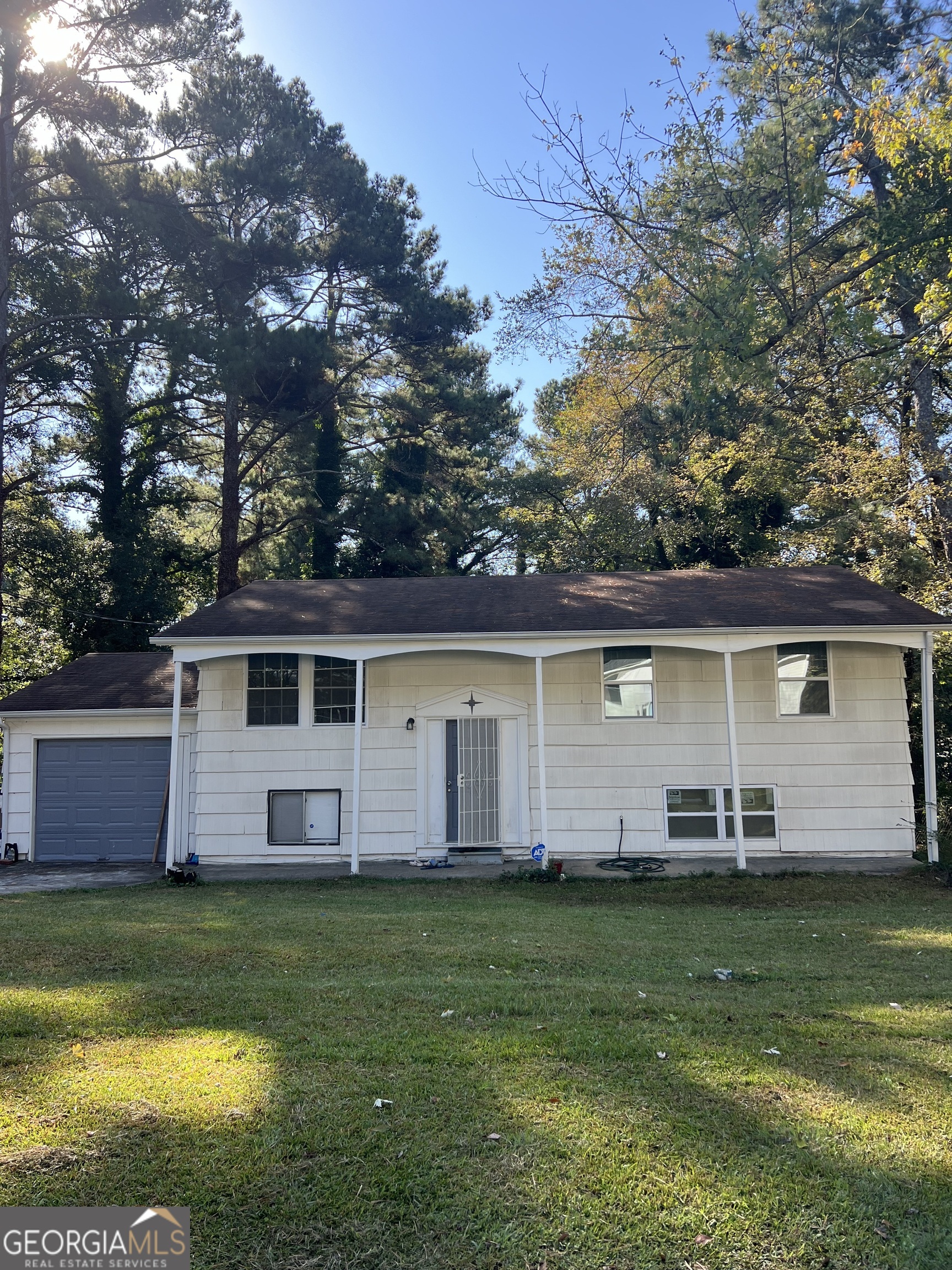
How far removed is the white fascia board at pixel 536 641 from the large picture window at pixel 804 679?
Answer: 0.61 metres

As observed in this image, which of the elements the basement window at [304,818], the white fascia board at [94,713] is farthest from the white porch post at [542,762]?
the white fascia board at [94,713]

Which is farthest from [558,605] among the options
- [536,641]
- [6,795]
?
[6,795]

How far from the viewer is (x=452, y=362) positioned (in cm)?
2447

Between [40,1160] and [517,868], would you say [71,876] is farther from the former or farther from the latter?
[40,1160]

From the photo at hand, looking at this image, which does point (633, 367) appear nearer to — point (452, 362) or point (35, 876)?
point (452, 362)

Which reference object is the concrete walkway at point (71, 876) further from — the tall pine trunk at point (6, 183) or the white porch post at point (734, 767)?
the tall pine trunk at point (6, 183)

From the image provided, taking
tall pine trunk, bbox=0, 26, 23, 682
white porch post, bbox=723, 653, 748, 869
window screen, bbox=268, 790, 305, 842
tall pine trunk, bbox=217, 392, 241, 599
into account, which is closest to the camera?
white porch post, bbox=723, 653, 748, 869

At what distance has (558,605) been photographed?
13391mm

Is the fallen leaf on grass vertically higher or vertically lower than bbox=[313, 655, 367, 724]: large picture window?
lower

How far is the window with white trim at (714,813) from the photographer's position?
1273cm

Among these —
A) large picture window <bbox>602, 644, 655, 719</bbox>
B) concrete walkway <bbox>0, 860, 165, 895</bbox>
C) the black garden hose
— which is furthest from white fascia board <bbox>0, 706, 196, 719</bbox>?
the black garden hose

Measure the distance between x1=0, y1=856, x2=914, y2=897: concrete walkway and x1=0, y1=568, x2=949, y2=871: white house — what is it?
0.27 m

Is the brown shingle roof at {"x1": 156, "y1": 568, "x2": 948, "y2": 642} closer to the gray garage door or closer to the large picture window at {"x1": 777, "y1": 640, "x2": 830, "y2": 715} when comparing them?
the large picture window at {"x1": 777, "y1": 640, "x2": 830, "y2": 715}

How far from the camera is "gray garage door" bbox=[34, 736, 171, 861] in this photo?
46.2 feet
